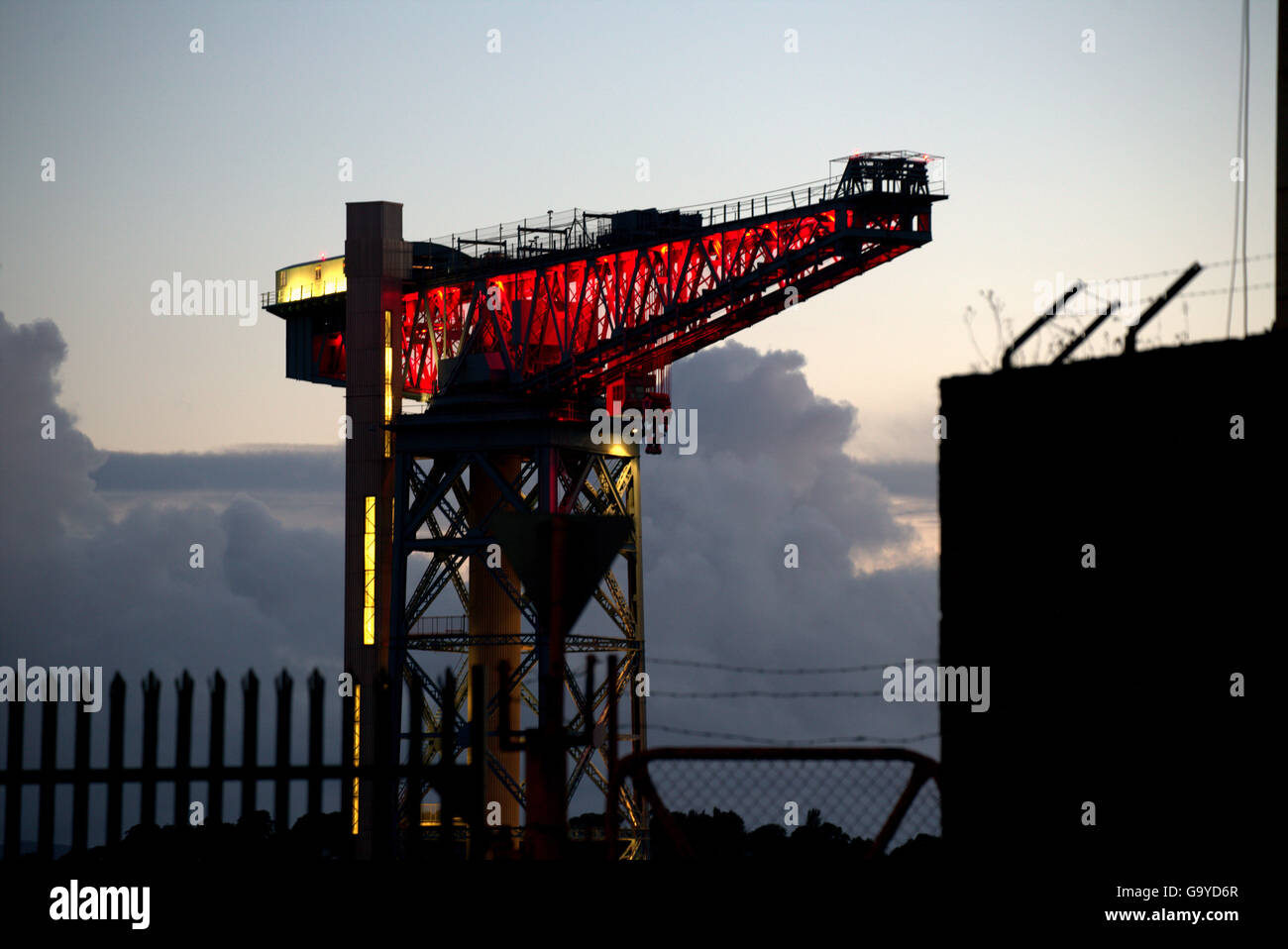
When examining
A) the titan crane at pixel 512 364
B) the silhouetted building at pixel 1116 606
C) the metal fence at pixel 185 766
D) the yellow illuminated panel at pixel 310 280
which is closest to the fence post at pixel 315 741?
the metal fence at pixel 185 766

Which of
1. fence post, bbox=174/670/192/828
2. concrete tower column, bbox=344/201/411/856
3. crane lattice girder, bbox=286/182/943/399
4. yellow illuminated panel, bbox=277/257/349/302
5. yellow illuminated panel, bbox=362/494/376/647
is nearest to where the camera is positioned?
fence post, bbox=174/670/192/828

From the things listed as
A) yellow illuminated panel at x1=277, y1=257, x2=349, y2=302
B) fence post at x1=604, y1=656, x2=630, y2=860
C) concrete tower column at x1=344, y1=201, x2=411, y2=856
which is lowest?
fence post at x1=604, y1=656, x2=630, y2=860

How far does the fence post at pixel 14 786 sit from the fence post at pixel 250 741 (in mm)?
1946

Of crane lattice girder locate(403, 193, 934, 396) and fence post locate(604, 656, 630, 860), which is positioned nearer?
fence post locate(604, 656, 630, 860)

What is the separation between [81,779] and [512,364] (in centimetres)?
4277

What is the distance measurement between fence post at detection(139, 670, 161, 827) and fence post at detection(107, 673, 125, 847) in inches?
7.6

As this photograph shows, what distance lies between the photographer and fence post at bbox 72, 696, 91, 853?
15.9 metres

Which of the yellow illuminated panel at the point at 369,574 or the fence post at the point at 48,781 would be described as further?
the yellow illuminated panel at the point at 369,574

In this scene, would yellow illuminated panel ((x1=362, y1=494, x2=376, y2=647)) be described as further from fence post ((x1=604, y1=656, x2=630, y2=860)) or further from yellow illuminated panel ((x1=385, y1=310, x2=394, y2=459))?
fence post ((x1=604, y1=656, x2=630, y2=860))

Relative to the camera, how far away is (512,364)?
2296 inches

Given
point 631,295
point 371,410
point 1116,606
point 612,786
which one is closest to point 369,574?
point 371,410

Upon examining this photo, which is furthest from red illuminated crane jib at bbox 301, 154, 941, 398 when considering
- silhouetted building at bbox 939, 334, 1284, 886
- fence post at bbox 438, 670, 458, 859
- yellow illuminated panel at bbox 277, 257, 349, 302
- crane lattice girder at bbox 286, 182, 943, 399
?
fence post at bbox 438, 670, 458, 859

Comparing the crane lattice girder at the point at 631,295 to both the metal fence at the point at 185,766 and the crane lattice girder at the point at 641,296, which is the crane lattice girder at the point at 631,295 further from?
the metal fence at the point at 185,766

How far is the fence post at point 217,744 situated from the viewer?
617 inches
